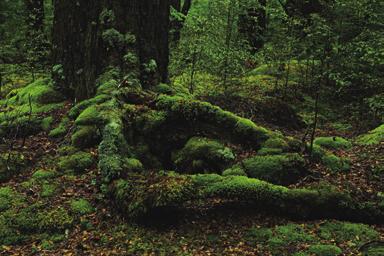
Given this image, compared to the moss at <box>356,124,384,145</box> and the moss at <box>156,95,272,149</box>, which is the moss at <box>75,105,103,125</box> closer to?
the moss at <box>156,95,272,149</box>

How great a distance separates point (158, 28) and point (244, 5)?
5335 mm

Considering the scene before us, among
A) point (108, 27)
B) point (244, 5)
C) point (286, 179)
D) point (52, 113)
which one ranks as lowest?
point (286, 179)

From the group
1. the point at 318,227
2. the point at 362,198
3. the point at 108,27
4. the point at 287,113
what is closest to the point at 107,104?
the point at 108,27

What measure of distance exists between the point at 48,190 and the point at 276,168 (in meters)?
4.30

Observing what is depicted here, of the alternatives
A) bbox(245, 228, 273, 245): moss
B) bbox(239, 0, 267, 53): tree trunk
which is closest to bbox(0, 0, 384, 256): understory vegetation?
bbox(245, 228, 273, 245): moss

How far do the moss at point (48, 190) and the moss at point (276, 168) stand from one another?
3.63 m

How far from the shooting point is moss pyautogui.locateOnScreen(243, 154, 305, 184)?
7.26 m

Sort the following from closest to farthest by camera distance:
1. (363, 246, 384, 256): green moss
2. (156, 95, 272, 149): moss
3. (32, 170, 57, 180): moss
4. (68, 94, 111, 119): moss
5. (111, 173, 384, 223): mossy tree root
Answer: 1. (363, 246, 384, 256): green moss
2. (111, 173, 384, 223): mossy tree root
3. (32, 170, 57, 180): moss
4. (156, 95, 272, 149): moss
5. (68, 94, 111, 119): moss

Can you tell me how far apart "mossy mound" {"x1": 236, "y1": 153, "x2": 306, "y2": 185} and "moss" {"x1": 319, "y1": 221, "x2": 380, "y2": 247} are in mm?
1207

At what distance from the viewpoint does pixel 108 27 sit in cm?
884

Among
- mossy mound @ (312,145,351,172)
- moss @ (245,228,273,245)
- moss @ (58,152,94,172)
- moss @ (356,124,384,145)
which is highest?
moss @ (356,124,384,145)

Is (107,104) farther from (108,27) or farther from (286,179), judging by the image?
(286,179)

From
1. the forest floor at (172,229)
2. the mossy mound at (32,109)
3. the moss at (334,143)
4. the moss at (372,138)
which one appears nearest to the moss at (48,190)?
the forest floor at (172,229)

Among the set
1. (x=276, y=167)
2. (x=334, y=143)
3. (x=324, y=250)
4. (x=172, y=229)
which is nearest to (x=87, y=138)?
(x=172, y=229)
